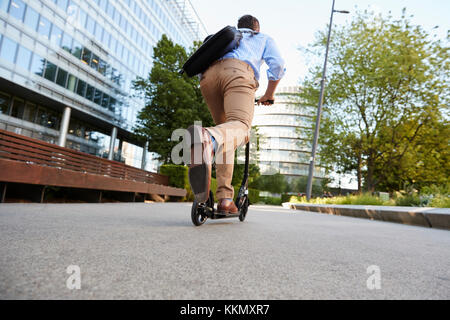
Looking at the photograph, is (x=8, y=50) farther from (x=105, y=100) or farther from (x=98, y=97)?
(x=105, y=100)

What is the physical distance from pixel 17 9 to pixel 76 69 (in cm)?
629

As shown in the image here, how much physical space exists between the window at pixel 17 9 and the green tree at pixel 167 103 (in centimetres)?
872

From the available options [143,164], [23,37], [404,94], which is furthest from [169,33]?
[404,94]

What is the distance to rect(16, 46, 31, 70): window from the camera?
21.2m

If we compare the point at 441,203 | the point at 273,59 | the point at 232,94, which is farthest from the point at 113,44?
the point at 232,94

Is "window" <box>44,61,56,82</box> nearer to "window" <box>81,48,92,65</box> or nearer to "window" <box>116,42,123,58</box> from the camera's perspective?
"window" <box>81,48,92,65</box>

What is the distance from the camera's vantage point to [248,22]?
3.28 meters

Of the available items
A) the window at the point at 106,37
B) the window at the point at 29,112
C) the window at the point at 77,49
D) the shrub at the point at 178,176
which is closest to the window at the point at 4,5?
the window at the point at 77,49

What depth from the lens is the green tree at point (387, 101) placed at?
1583cm

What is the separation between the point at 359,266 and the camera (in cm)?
143

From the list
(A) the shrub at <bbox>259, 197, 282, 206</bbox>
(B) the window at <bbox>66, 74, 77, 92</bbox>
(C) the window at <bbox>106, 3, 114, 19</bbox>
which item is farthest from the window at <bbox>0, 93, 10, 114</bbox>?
(A) the shrub at <bbox>259, 197, 282, 206</bbox>

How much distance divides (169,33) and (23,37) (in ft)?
85.7

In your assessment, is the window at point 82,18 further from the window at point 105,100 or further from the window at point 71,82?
the window at point 105,100
